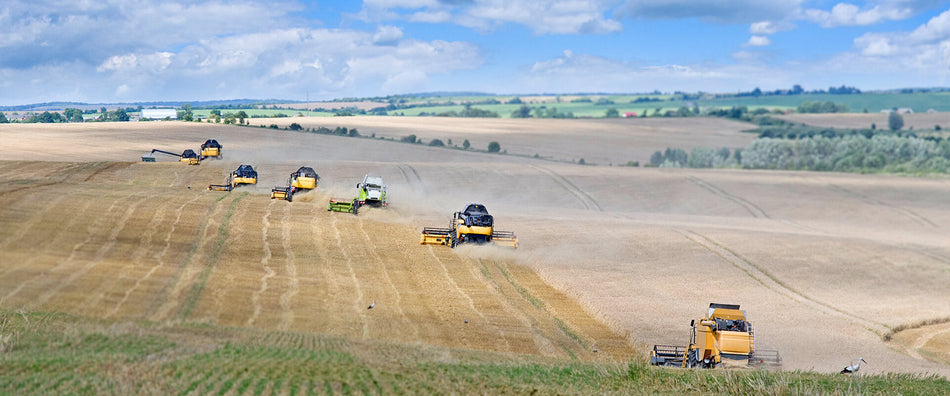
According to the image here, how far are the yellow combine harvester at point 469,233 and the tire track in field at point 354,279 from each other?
16.3ft

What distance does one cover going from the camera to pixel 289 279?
3728cm

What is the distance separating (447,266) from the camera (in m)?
42.9

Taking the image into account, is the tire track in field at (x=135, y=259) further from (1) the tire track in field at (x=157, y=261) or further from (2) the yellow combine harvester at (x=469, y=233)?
(2) the yellow combine harvester at (x=469, y=233)

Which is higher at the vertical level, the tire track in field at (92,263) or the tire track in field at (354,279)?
the tire track in field at (92,263)

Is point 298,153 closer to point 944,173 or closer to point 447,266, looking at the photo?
point 447,266

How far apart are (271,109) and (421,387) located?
157 metres

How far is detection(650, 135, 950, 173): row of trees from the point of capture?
114500mm

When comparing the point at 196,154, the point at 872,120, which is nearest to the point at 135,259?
the point at 196,154

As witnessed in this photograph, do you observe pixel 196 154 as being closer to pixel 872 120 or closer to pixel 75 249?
pixel 75 249

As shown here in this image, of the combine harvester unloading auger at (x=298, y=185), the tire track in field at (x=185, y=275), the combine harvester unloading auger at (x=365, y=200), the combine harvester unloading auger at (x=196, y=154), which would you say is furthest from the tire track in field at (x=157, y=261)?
the combine harvester unloading auger at (x=196, y=154)

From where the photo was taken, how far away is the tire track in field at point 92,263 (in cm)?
3058

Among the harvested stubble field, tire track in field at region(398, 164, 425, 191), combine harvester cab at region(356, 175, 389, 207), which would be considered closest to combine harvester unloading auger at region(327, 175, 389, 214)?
combine harvester cab at region(356, 175, 389, 207)

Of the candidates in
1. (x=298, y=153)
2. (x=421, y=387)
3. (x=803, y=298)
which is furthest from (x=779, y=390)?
(x=298, y=153)

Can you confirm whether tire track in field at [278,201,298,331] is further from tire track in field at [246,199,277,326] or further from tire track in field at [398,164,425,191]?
tire track in field at [398,164,425,191]
